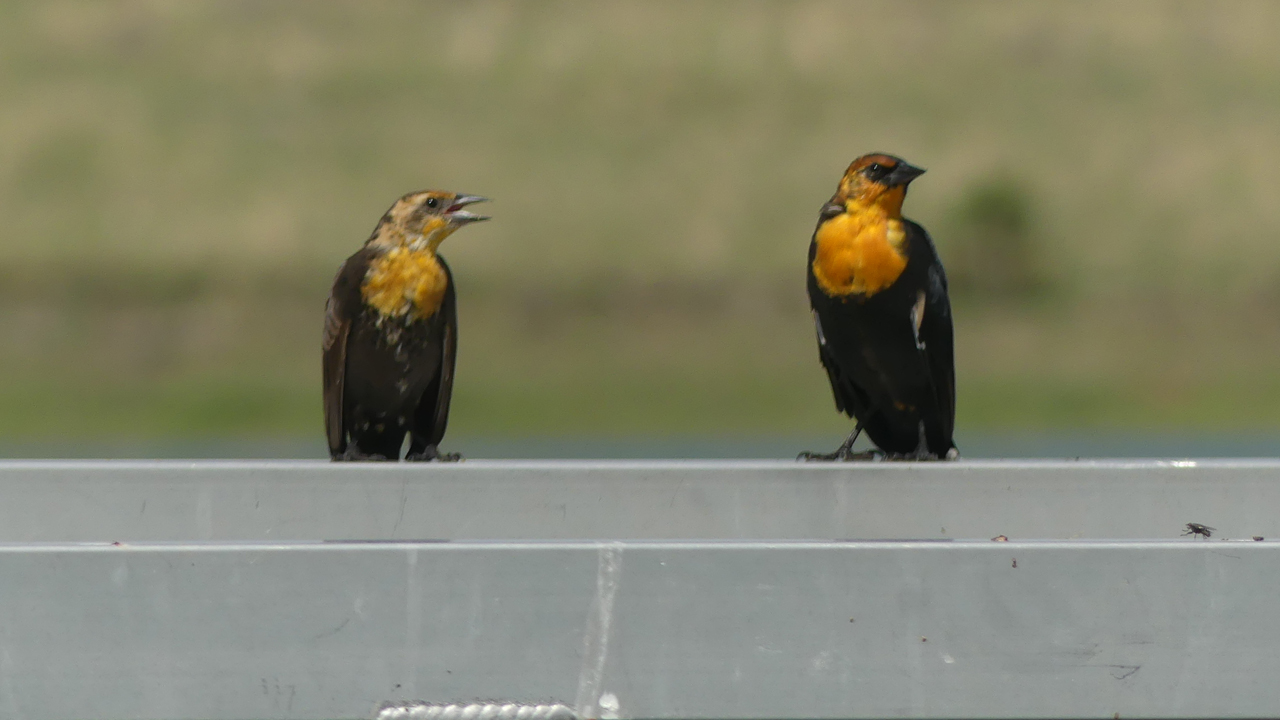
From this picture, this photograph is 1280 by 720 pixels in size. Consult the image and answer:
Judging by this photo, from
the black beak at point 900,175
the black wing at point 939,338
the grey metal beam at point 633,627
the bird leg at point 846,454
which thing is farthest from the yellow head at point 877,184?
the grey metal beam at point 633,627

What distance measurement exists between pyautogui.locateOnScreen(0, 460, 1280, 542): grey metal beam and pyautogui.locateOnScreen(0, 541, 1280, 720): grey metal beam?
861 millimetres

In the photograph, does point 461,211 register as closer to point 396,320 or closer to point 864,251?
point 396,320

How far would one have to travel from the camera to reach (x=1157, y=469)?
2.80 m

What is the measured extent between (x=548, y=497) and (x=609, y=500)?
0.44 feet

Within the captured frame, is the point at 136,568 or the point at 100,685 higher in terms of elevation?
the point at 136,568

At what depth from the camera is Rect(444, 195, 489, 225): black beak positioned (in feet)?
11.9

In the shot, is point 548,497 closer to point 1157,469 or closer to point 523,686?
point 523,686

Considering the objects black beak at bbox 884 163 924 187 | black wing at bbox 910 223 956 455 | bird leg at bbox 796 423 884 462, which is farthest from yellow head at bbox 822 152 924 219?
bird leg at bbox 796 423 884 462

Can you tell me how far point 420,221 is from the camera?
11.8ft

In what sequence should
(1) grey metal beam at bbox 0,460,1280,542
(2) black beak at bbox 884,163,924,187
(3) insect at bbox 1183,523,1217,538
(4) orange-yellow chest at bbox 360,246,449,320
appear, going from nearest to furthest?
(1) grey metal beam at bbox 0,460,1280,542 < (3) insect at bbox 1183,523,1217,538 < (2) black beak at bbox 884,163,924,187 < (4) orange-yellow chest at bbox 360,246,449,320

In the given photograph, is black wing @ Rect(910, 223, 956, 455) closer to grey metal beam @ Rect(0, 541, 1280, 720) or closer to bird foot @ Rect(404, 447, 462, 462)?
bird foot @ Rect(404, 447, 462, 462)

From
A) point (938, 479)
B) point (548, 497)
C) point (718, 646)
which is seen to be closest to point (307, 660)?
point (718, 646)

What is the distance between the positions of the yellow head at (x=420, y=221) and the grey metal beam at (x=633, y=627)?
6.35 ft

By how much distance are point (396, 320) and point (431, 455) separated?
437 mm
